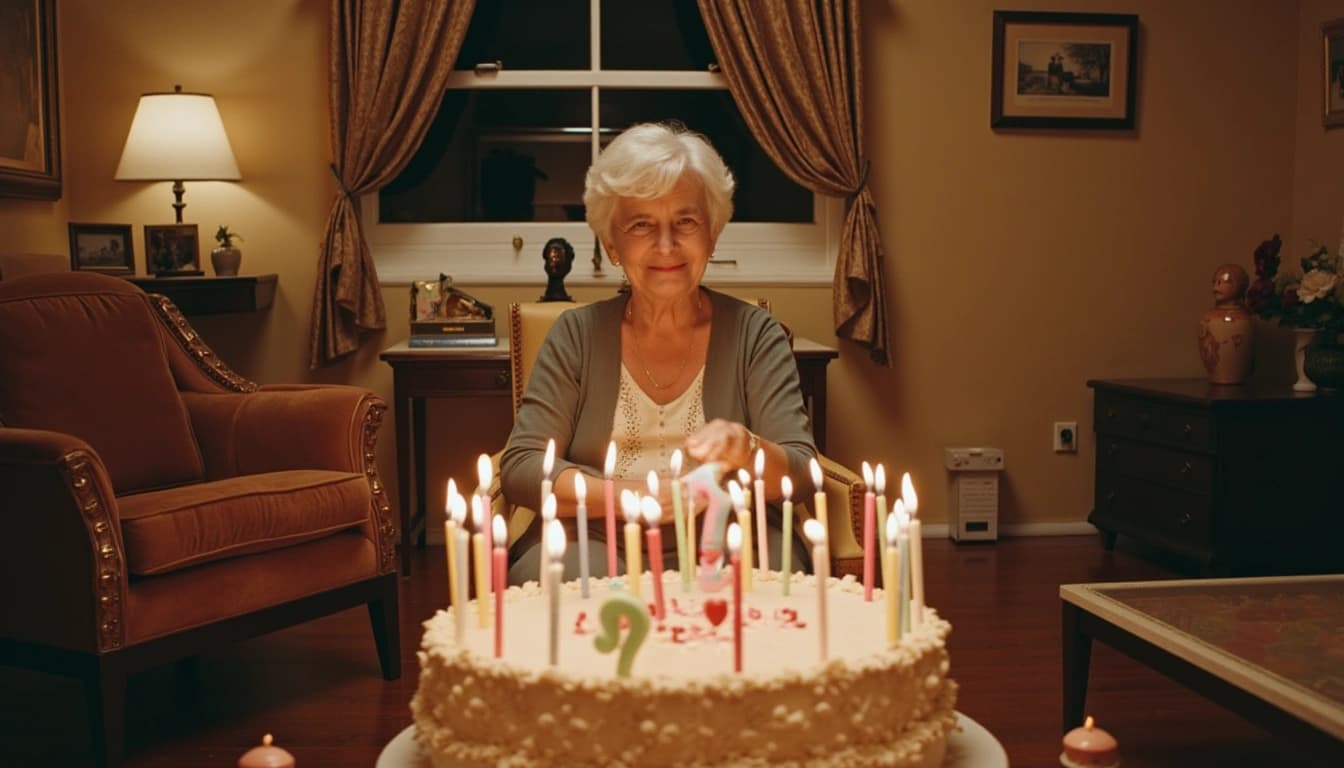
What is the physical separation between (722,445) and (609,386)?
0.54 m

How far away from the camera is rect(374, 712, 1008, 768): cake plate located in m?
1.38

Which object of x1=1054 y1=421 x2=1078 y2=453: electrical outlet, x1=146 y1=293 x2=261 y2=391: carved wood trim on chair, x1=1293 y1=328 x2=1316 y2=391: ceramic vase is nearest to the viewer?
x1=146 y1=293 x2=261 y2=391: carved wood trim on chair

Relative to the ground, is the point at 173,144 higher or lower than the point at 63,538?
higher

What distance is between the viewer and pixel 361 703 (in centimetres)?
285

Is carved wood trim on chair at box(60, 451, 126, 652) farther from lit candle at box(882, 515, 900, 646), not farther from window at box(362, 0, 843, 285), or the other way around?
window at box(362, 0, 843, 285)

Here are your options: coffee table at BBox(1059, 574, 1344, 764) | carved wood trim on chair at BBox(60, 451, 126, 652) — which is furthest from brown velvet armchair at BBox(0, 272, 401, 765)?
coffee table at BBox(1059, 574, 1344, 764)

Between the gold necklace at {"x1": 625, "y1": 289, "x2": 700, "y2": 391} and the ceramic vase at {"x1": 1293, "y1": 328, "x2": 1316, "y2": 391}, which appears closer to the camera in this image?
the gold necklace at {"x1": 625, "y1": 289, "x2": 700, "y2": 391}

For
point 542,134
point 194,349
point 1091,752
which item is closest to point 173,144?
point 194,349

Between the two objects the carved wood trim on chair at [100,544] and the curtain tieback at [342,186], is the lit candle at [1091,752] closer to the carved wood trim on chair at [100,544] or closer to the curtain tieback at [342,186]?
the carved wood trim on chair at [100,544]

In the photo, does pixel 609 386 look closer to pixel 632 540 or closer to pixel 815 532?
pixel 632 540

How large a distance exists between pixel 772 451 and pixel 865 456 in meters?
2.53

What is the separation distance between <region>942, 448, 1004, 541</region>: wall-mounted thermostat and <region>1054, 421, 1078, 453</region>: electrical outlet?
264 millimetres

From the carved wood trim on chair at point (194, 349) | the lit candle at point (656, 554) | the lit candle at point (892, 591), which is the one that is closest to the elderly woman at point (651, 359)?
the lit candle at point (656, 554)

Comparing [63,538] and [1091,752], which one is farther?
[63,538]
